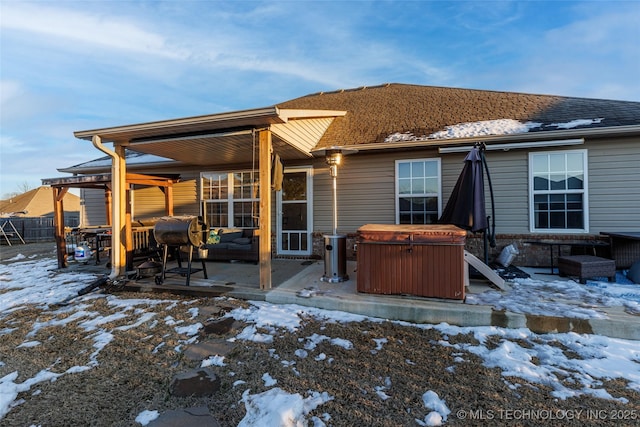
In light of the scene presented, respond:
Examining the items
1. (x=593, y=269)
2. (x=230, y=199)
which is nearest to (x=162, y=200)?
(x=230, y=199)

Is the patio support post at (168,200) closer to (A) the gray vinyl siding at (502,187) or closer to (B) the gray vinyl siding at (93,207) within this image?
(B) the gray vinyl siding at (93,207)

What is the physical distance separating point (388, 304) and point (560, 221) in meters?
4.44

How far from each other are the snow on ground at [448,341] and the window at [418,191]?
224 cm

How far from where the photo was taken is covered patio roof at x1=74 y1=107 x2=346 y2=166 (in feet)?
14.5

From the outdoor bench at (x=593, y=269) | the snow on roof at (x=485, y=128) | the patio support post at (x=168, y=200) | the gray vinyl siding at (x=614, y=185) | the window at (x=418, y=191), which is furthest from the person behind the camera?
the patio support post at (x=168, y=200)

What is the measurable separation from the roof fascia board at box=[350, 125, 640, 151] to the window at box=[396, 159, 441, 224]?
1.66ft

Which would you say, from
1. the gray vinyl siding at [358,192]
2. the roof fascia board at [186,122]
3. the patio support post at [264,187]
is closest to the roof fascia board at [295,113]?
the roof fascia board at [186,122]

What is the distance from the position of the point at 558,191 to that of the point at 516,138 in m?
1.38

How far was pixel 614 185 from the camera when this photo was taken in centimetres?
544

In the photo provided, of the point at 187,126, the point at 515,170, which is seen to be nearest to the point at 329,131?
the point at 187,126

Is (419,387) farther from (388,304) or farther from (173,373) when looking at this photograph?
(173,373)

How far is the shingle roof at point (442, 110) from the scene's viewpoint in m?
6.09

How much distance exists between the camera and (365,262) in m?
4.19

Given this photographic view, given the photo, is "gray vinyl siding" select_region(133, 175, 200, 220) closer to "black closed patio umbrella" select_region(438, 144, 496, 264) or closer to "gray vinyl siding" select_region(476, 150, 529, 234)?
"black closed patio umbrella" select_region(438, 144, 496, 264)
